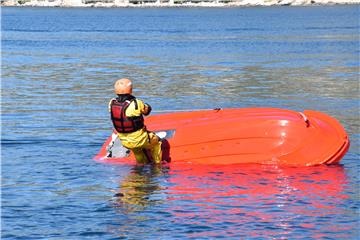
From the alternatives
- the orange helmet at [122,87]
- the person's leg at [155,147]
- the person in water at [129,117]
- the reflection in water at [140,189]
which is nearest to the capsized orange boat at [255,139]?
the person's leg at [155,147]

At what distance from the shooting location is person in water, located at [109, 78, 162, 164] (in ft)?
51.4

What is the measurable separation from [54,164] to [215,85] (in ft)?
56.2

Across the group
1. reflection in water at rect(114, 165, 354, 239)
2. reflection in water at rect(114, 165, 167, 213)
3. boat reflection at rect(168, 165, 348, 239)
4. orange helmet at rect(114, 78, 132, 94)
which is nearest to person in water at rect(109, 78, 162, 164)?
orange helmet at rect(114, 78, 132, 94)

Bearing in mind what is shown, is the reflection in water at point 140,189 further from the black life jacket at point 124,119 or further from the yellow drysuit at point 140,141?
the black life jacket at point 124,119

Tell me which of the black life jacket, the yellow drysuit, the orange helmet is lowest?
the yellow drysuit

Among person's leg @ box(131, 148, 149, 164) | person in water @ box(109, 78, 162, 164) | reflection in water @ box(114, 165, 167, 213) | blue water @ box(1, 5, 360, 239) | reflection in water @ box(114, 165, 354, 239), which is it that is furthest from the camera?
person's leg @ box(131, 148, 149, 164)

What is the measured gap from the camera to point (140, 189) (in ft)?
50.4

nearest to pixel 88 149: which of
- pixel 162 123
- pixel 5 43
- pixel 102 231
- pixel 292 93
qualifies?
Result: pixel 162 123

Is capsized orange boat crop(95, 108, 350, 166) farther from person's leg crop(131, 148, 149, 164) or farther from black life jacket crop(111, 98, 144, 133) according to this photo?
→ black life jacket crop(111, 98, 144, 133)

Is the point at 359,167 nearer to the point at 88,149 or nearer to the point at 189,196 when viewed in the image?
the point at 189,196

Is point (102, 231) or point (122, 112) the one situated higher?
point (122, 112)

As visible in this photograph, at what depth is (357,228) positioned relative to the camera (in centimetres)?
1284

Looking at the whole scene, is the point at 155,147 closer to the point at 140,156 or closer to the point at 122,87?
the point at 140,156

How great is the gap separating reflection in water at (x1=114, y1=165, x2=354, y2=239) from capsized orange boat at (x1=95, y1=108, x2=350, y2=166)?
18 centimetres
